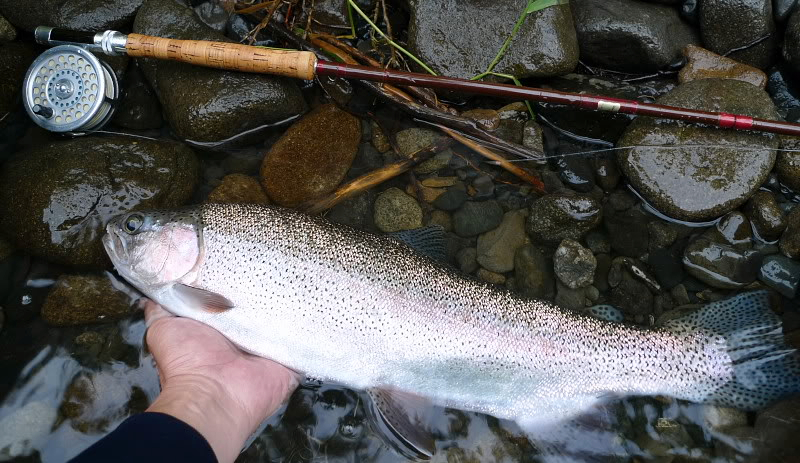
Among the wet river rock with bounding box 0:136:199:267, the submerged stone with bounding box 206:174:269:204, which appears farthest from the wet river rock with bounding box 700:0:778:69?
the wet river rock with bounding box 0:136:199:267

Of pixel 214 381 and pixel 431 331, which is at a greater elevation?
pixel 431 331

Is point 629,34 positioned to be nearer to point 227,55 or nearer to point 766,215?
point 766,215

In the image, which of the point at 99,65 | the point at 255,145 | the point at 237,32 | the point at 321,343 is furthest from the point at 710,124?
the point at 99,65

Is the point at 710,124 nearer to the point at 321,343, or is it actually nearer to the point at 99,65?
the point at 321,343

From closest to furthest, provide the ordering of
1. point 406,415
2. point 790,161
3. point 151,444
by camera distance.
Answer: point 151,444 < point 406,415 < point 790,161

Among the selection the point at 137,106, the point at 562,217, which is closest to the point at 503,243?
the point at 562,217

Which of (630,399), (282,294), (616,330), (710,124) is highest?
(710,124)
